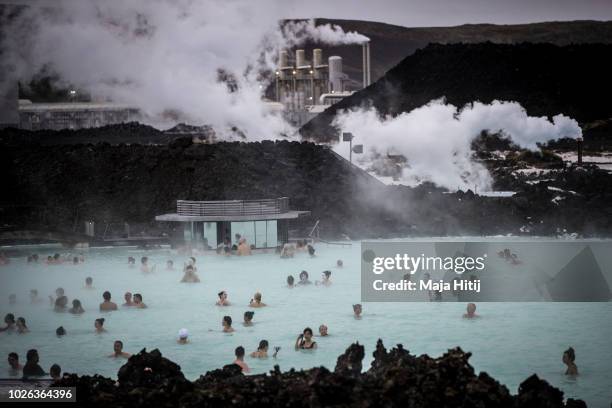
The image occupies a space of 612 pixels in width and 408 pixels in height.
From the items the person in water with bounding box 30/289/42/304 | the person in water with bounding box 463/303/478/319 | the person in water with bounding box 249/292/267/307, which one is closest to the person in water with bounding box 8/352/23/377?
the person in water with bounding box 30/289/42/304

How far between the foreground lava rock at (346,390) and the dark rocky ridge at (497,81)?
33.1 meters

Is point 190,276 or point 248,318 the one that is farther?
point 190,276

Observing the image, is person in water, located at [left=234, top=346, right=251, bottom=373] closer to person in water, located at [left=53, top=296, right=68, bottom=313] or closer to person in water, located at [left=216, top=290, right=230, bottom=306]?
person in water, located at [left=216, top=290, right=230, bottom=306]

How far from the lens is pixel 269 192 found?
101 feet

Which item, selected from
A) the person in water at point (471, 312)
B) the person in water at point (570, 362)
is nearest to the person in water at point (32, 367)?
the person in water at point (570, 362)

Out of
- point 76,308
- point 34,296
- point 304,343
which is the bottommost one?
point 304,343

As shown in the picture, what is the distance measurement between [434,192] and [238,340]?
1767cm

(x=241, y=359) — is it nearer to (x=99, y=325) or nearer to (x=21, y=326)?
(x=99, y=325)

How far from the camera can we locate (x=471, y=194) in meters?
31.1

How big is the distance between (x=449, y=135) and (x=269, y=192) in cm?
1013

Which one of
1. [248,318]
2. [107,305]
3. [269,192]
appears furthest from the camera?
[269,192]

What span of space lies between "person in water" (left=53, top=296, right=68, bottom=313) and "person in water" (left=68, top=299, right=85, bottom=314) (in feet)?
0.49

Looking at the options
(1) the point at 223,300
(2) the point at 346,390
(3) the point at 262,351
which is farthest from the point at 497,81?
(2) the point at 346,390

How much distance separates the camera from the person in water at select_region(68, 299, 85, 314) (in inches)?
694
